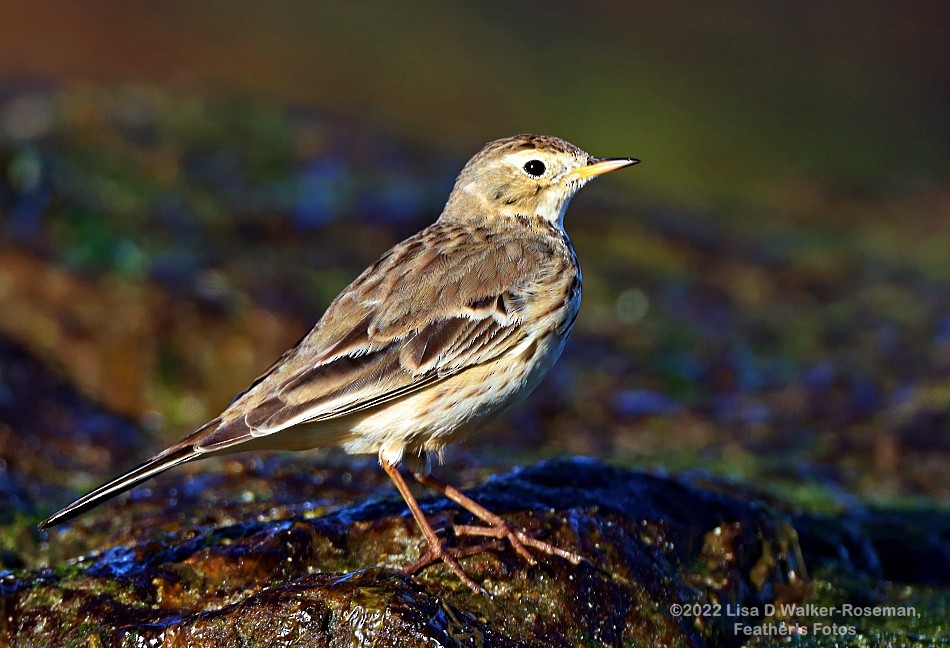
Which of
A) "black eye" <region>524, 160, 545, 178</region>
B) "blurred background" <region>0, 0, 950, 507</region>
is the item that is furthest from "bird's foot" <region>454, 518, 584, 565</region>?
"blurred background" <region>0, 0, 950, 507</region>

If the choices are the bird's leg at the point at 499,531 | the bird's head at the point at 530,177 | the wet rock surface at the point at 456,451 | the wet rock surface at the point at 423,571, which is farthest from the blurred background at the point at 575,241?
the bird's leg at the point at 499,531

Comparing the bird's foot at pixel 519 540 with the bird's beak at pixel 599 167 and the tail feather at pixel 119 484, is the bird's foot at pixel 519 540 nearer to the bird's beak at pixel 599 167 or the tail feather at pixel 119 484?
the tail feather at pixel 119 484

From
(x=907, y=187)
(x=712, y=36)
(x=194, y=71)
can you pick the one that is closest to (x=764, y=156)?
(x=907, y=187)

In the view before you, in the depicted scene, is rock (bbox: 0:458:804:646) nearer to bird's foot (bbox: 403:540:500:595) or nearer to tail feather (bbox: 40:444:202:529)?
bird's foot (bbox: 403:540:500:595)

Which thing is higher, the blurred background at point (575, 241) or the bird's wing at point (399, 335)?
the bird's wing at point (399, 335)

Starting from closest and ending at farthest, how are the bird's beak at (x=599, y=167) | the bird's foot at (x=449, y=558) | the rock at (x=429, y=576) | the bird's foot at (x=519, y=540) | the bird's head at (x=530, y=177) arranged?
→ the rock at (x=429, y=576)
the bird's foot at (x=449, y=558)
the bird's foot at (x=519, y=540)
the bird's beak at (x=599, y=167)
the bird's head at (x=530, y=177)

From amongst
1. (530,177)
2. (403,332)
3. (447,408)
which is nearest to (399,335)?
(403,332)
